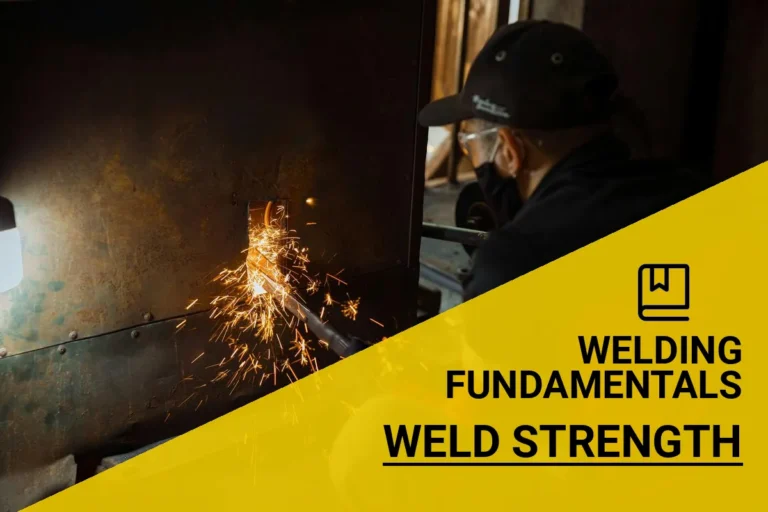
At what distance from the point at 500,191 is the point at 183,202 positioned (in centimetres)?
53

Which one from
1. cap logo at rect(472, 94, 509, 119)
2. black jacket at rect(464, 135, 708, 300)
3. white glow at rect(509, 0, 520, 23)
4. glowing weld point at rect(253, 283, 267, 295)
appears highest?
white glow at rect(509, 0, 520, 23)

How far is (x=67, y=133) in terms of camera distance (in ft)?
3.86

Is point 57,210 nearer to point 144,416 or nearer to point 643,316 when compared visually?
point 144,416

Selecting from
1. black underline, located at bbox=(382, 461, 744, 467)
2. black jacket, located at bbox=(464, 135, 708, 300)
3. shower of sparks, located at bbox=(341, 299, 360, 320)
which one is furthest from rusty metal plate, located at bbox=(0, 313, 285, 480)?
black jacket, located at bbox=(464, 135, 708, 300)

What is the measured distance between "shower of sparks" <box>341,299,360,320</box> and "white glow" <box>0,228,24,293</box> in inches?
25.6

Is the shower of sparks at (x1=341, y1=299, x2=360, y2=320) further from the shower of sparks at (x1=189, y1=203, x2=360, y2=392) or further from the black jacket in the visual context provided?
the black jacket

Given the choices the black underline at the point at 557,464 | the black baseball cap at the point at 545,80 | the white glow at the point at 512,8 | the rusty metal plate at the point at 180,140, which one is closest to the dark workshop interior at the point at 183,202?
the rusty metal plate at the point at 180,140

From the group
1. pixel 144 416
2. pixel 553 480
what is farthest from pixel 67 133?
pixel 553 480

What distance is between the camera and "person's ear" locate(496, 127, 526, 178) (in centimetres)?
124

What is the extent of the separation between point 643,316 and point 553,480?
1.10 feet

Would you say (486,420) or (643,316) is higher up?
(643,316)

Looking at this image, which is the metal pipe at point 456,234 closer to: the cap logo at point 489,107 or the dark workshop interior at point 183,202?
the dark workshop interior at point 183,202

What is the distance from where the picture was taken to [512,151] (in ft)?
4.10

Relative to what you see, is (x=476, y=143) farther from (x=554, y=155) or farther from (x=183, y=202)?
(x=183, y=202)
